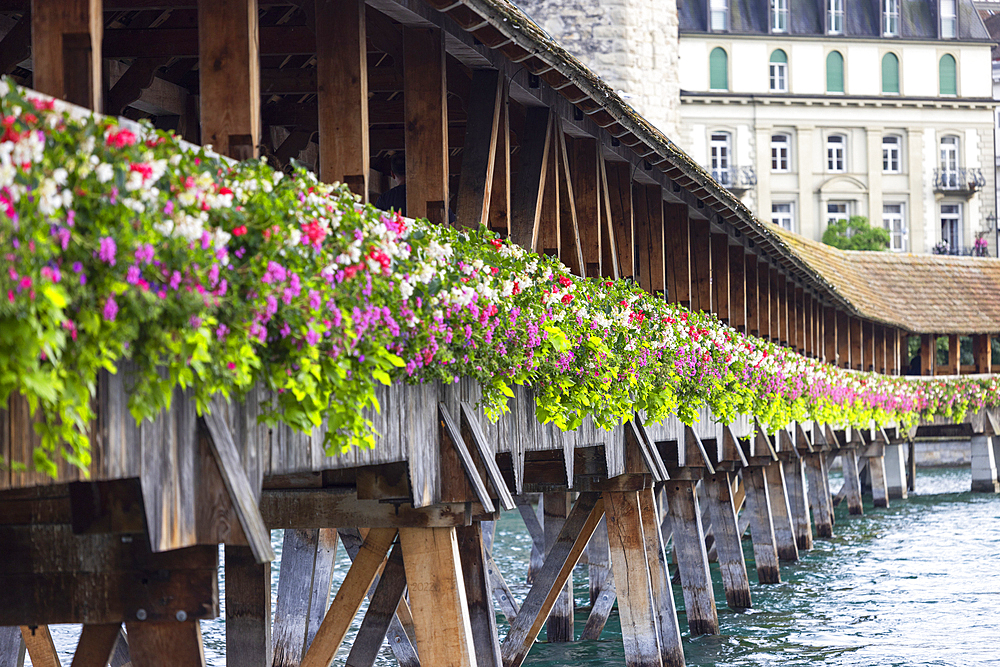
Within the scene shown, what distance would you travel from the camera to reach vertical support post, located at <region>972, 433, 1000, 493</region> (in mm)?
29219

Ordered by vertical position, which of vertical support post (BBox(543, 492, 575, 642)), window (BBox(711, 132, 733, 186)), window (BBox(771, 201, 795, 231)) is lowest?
vertical support post (BBox(543, 492, 575, 642))

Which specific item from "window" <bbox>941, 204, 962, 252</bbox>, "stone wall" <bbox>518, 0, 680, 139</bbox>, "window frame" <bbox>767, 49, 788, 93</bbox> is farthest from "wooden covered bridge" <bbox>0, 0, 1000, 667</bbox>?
"window" <bbox>941, 204, 962, 252</bbox>

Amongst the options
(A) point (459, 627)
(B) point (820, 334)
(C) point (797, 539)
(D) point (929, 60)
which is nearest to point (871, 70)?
(D) point (929, 60)

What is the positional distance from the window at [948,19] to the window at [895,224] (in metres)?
5.95

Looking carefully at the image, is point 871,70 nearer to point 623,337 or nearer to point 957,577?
point 957,577

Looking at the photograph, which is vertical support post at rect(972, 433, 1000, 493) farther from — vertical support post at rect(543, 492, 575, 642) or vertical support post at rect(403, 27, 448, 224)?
vertical support post at rect(403, 27, 448, 224)

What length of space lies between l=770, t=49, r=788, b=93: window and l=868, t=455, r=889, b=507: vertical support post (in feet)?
→ 64.6

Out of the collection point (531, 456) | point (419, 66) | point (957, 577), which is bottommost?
point (957, 577)

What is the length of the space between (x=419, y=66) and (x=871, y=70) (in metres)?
41.0

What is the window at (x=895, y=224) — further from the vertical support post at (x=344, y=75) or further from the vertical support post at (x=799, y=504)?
the vertical support post at (x=344, y=75)

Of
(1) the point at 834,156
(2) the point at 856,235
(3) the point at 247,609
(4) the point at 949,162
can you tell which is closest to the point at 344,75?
(3) the point at 247,609

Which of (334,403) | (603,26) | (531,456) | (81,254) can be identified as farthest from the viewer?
(603,26)

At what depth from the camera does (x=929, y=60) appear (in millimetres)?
44562

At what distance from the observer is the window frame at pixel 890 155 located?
145 ft
